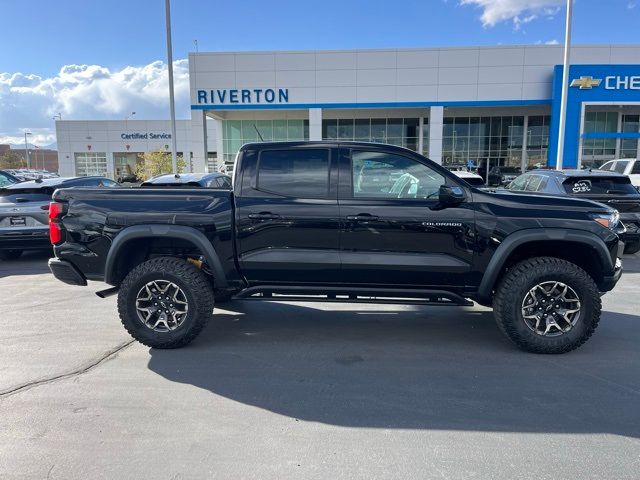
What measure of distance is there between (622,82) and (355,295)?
28.6m

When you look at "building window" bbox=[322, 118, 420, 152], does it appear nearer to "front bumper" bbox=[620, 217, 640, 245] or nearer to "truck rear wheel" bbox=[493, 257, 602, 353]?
"front bumper" bbox=[620, 217, 640, 245]

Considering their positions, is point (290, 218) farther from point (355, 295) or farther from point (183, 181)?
point (183, 181)

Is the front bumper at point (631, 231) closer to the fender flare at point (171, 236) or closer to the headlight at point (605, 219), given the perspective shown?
the headlight at point (605, 219)

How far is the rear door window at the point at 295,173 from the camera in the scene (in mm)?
4602

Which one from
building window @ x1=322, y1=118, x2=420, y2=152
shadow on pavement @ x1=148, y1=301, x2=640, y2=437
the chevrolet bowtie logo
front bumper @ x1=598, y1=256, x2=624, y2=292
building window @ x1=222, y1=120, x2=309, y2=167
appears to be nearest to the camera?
shadow on pavement @ x1=148, y1=301, x2=640, y2=437

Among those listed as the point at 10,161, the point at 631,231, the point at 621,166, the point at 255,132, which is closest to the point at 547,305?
the point at 631,231

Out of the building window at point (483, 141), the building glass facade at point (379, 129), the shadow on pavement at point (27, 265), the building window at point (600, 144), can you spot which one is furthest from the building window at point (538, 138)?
the shadow on pavement at point (27, 265)

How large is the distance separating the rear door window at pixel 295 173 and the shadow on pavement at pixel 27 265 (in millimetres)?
6002

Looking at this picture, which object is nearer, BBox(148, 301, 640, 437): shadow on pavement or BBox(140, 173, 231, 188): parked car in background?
BBox(148, 301, 640, 437): shadow on pavement

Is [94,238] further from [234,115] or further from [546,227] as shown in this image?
[234,115]

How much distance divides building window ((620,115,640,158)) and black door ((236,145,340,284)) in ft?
111

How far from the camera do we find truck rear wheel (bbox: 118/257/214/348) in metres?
4.55

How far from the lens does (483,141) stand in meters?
33.5

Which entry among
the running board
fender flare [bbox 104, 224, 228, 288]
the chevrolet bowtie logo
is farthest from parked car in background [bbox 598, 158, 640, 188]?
fender flare [bbox 104, 224, 228, 288]
